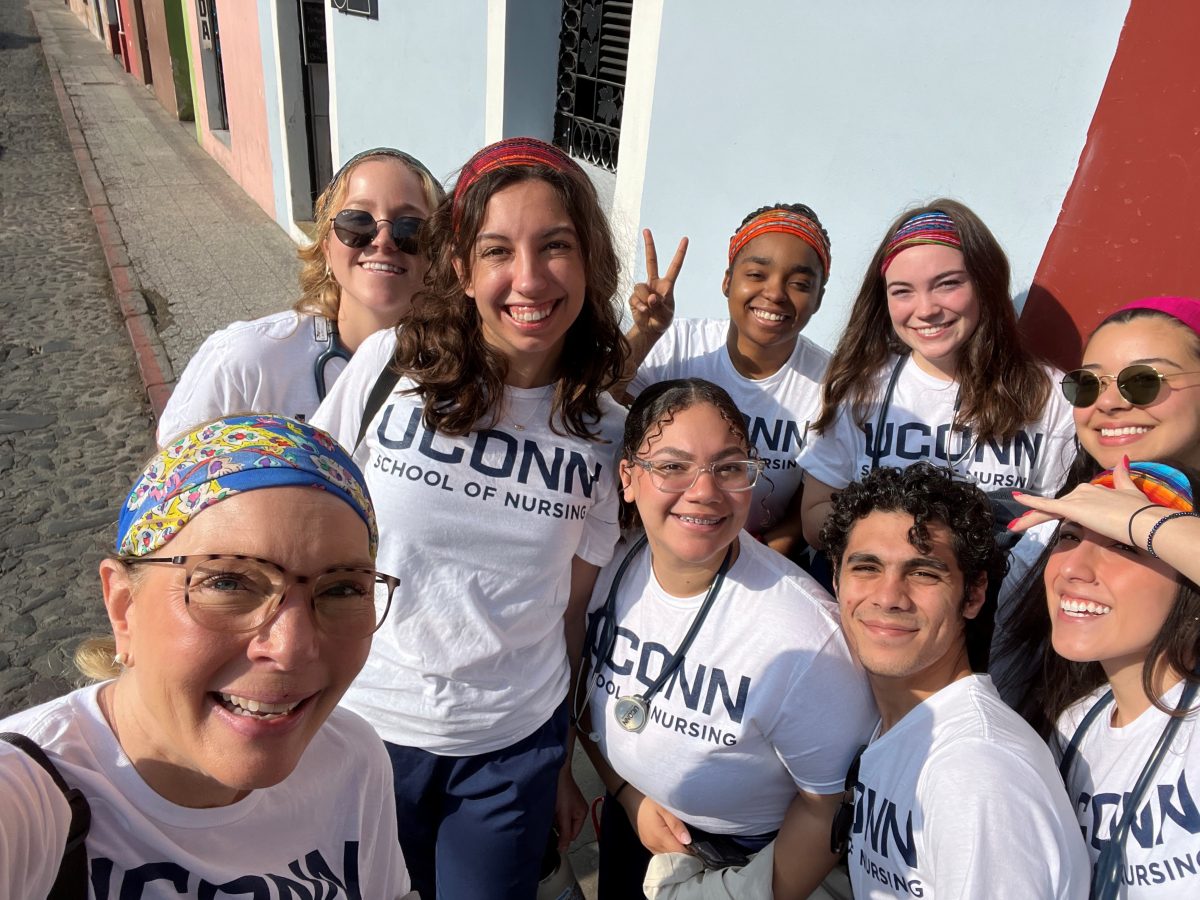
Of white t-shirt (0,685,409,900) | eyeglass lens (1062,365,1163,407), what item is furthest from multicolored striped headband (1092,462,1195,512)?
white t-shirt (0,685,409,900)

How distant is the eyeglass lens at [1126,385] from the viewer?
1.79 metres

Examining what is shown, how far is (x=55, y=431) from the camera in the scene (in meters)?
5.56

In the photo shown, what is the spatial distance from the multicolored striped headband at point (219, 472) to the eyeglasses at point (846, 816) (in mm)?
1283

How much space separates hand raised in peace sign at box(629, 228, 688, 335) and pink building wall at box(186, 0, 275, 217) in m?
8.82

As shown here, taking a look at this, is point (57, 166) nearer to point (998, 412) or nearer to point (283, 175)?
point (283, 175)

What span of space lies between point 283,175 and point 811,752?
31.4 ft

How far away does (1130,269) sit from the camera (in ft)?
8.01

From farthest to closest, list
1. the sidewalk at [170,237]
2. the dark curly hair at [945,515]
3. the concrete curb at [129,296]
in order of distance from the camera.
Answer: the sidewalk at [170,237]
the concrete curb at [129,296]
the dark curly hair at [945,515]

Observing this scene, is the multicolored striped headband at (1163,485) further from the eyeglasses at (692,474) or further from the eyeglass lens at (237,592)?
the eyeglass lens at (237,592)

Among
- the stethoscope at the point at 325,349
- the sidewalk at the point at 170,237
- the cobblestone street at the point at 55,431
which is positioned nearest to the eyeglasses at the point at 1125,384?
the stethoscope at the point at 325,349

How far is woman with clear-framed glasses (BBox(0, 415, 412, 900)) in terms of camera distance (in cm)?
113

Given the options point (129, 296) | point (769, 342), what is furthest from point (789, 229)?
point (129, 296)

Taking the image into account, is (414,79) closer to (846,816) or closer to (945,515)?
(945,515)

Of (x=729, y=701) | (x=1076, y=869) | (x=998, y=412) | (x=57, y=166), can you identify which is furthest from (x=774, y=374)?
(x=57, y=166)
